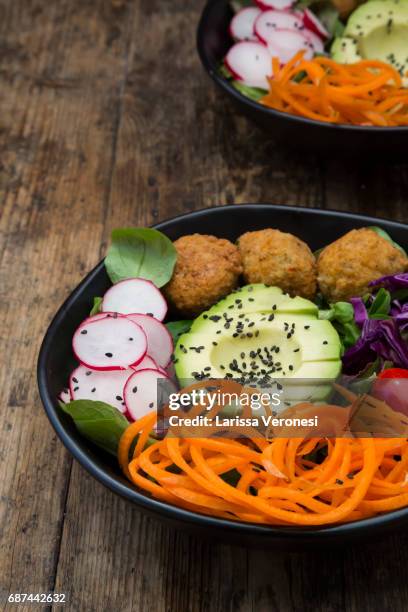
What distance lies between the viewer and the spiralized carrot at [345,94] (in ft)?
10.2

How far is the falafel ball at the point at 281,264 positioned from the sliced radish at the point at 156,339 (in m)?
0.34

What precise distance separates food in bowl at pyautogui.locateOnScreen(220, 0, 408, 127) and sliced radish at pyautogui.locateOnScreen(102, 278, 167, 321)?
3.14ft

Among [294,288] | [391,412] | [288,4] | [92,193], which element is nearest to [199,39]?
[288,4]

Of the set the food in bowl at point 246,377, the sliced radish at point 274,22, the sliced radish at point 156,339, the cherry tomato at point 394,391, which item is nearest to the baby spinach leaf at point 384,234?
the food in bowl at point 246,377

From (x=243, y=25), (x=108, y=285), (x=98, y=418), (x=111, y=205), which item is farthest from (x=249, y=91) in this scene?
(x=98, y=418)

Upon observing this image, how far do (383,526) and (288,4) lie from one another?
243 cm

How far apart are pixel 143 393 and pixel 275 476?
456 mm

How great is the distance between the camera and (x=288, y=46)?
351 centimetres

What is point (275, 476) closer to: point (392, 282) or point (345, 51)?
point (392, 282)

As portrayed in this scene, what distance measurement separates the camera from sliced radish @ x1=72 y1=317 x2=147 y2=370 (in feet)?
8.00

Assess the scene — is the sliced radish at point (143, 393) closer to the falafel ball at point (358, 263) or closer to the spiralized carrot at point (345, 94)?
the falafel ball at point (358, 263)

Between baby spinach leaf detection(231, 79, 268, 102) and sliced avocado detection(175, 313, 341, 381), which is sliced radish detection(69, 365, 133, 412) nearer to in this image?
sliced avocado detection(175, 313, 341, 381)

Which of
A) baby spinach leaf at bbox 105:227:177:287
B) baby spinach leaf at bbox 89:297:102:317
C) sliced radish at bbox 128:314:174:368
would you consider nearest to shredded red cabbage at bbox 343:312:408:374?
sliced radish at bbox 128:314:174:368

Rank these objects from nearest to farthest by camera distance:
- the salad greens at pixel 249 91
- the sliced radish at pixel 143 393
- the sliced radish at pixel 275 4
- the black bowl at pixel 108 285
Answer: the black bowl at pixel 108 285
the sliced radish at pixel 143 393
the salad greens at pixel 249 91
the sliced radish at pixel 275 4
